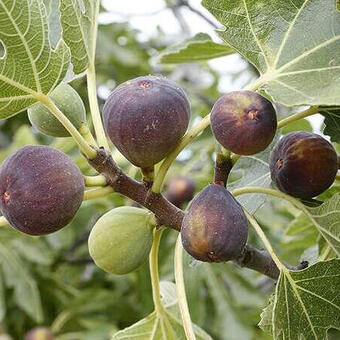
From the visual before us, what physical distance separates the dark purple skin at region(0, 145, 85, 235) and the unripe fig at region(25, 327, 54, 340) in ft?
7.22

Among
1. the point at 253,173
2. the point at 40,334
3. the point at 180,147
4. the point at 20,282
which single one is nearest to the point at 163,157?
the point at 180,147

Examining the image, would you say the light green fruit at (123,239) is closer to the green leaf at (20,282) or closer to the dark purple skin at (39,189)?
the dark purple skin at (39,189)

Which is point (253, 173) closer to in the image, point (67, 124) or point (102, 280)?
point (67, 124)

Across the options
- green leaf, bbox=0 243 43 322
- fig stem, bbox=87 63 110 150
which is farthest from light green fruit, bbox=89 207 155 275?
green leaf, bbox=0 243 43 322

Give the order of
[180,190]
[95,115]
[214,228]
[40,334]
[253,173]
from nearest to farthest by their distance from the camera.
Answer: [214,228], [95,115], [253,173], [180,190], [40,334]

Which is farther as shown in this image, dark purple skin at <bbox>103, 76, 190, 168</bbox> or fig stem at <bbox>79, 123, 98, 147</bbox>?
fig stem at <bbox>79, 123, 98, 147</bbox>

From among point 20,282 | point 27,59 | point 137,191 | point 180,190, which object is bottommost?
point 20,282

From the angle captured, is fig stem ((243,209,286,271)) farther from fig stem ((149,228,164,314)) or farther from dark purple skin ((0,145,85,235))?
dark purple skin ((0,145,85,235))

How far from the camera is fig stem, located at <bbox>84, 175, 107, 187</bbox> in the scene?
124 cm

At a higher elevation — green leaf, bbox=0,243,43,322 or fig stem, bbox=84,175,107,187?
fig stem, bbox=84,175,107,187

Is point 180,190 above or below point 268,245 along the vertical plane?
below

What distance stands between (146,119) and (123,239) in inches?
10.4

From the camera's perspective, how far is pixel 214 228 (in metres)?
1.10

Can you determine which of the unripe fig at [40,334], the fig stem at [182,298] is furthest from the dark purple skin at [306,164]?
the unripe fig at [40,334]
